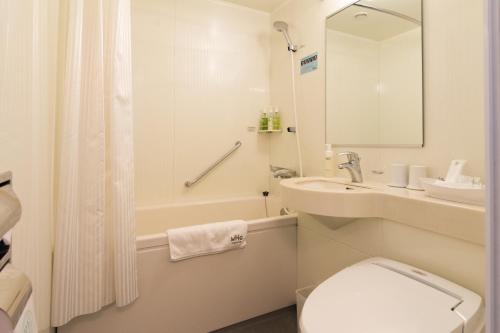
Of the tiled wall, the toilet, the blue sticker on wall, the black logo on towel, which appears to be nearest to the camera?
the toilet

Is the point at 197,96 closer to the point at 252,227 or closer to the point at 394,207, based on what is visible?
the point at 252,227

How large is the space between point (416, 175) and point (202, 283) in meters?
1.21

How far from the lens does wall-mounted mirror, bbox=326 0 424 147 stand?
125 cm

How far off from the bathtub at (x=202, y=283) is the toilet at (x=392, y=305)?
0.72 m

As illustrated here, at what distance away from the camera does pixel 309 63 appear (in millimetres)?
1845

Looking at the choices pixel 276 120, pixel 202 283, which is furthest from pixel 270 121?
pixel 202 283

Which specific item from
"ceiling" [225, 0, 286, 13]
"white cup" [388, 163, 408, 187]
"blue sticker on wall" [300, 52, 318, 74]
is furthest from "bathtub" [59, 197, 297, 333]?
"ceiling" [225, 0, 286, 13]

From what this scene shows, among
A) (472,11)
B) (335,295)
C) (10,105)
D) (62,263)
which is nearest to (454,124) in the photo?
(472,11)

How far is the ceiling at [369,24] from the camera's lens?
4.32 feet

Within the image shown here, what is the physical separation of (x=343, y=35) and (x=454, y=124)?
2.85ft

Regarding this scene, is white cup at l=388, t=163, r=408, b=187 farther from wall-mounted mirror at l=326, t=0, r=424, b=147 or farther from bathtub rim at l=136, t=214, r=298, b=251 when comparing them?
bathtub rim at l=136, t=214, r=298, b=251

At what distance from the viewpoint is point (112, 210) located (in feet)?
3.96

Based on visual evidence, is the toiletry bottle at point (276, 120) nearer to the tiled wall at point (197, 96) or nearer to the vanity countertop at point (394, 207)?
the tiled wall at point (197, 96)

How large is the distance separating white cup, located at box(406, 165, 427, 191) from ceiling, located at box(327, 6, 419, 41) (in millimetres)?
661
